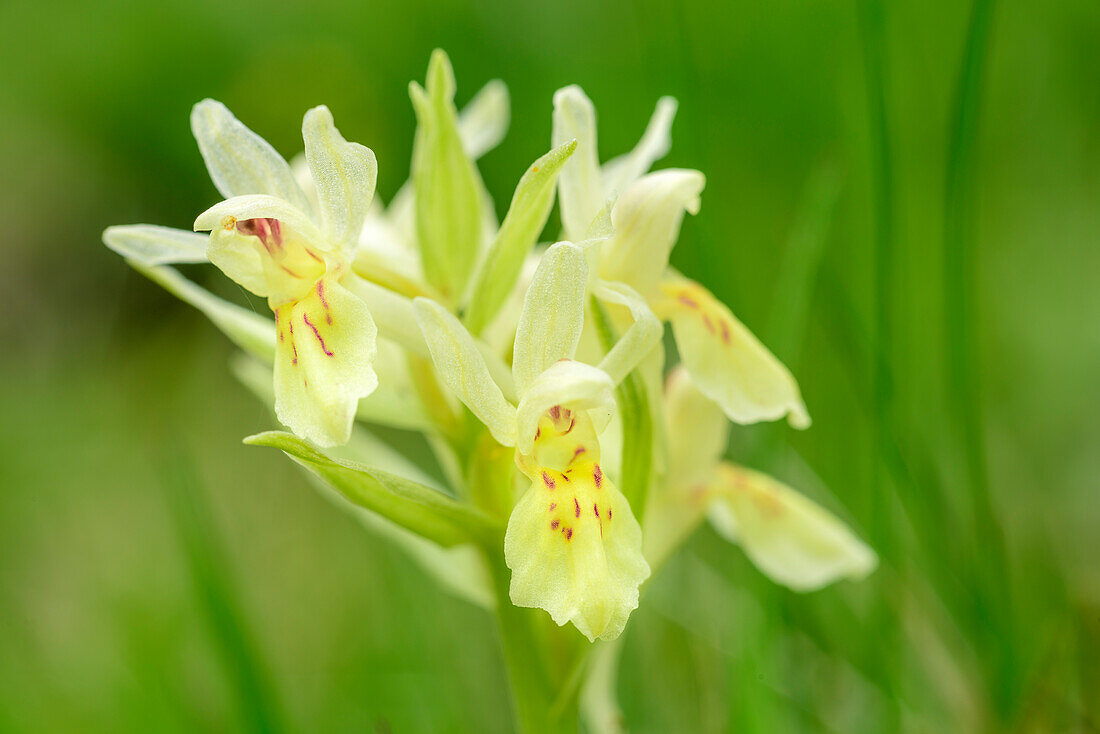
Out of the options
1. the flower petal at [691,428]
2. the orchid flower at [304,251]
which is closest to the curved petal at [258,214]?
the orchid flower at [304,251]

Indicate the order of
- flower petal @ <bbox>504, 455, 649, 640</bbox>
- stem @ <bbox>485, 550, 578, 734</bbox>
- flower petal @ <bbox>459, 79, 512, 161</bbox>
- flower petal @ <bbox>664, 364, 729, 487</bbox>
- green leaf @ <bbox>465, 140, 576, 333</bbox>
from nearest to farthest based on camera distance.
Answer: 1. flower petal @ <bbox>504, 455, 649, 640</bbox>
2. green leaf @ <bbox>465, 140, 576, 333</bbox>
3. stem @ <bbox>485, 550, 578, 734</bbox>
4. flower petal @ <bbox>664, 364, 729, 487</bbox>
5. flower petal @ <bbox>459, 79, 512, 161</bbox>

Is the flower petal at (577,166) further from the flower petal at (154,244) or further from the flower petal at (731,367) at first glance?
the flower petal at (154,244)

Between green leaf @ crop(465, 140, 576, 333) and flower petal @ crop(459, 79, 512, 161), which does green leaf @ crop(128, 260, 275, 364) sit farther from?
flower petal @ crop(459, 79, 512, 161)

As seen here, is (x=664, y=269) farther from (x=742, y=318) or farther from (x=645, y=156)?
(x=742, y=318)

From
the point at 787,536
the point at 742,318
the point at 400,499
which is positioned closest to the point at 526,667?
the point at 400,499

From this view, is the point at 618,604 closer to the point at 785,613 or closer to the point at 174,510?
the point at 174,510

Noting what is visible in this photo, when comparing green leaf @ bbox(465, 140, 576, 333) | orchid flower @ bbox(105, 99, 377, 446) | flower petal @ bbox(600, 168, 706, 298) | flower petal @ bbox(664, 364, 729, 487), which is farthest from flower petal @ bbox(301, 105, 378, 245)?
flower petal @ bbox(664, 364, 729, 487)
